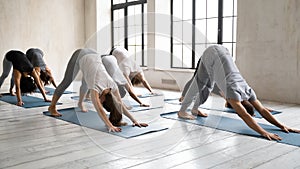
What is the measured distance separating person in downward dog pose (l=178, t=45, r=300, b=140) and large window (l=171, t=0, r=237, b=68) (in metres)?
2.65

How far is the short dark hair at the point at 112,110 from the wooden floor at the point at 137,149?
22cm

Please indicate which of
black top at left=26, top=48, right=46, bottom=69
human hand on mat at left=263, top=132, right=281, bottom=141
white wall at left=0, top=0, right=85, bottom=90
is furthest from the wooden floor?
white wall at left=0, top=0, right=85, bottom=90

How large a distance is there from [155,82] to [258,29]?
2624 mm

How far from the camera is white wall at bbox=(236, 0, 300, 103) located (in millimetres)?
4973

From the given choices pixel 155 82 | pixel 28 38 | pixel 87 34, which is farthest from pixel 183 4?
pixel 28 38

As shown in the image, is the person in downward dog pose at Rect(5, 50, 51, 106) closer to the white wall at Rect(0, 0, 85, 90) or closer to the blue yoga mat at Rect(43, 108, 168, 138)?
the blue yoga mat at Rect(43, 108, 168, 138)

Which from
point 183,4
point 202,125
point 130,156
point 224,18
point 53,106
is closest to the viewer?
point 130,156

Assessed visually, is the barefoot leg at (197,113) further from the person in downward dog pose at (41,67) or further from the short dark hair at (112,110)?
the person in downward dog pose at (41,67)

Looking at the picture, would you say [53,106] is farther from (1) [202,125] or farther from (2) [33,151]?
(1) [202,125]

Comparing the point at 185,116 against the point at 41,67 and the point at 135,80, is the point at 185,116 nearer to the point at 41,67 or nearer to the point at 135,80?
the point at 135,80

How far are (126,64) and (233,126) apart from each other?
1.80 meters

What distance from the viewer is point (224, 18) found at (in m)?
6.18

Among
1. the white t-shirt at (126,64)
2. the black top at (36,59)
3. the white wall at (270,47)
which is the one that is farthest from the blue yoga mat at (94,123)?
the white wall at (270,47)

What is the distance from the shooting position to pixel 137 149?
2.69 m
